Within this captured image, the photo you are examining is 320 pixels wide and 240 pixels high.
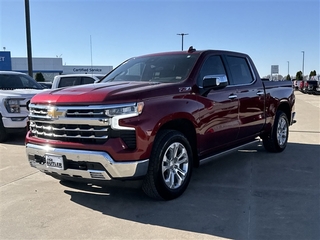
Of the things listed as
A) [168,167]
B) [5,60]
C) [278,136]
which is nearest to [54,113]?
[168,167]

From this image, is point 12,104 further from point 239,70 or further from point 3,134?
point 239,70

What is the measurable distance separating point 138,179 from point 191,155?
38.5 inches

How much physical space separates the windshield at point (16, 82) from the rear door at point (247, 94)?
6.23 meters

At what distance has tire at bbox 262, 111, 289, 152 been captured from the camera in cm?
670

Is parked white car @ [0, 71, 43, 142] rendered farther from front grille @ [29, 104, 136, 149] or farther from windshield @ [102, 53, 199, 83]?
front grille @ [29, 104, 136, 149]

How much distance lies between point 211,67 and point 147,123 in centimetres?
185

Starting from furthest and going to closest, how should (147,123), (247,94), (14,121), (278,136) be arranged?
1. (14,121)
2. (278,136)
3. (247,94)
4. (147,123)

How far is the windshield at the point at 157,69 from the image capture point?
15.8ft

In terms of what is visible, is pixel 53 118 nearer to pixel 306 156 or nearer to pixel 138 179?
pixel 138 179

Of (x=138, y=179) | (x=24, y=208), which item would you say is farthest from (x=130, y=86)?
(x=24, y=208)

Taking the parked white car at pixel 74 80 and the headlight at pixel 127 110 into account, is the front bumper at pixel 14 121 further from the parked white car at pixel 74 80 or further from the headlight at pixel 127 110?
the headlight at pixel 127 110

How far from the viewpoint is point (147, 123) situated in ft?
12.4

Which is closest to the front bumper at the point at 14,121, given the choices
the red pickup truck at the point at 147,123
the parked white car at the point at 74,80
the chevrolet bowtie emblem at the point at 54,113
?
the parked white car at the point at 74,80

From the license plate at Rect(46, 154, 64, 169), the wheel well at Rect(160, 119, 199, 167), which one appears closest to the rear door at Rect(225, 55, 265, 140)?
the wheel well at Rect(160, 119, 199, 167)
